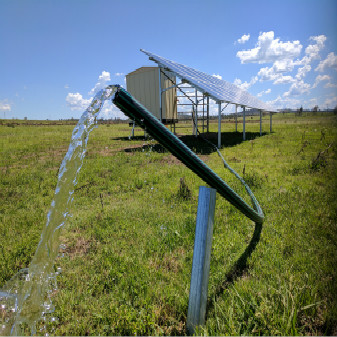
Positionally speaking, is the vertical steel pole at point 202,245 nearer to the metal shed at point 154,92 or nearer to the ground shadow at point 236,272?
the ground shadow at point 236,272

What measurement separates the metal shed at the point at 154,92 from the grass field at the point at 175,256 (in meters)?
11.7

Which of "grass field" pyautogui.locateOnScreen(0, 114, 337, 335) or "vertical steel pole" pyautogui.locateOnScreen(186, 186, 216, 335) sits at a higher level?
"vertical steel pole" pyautogui.locateOnScreen(186, 186, 216, 335)

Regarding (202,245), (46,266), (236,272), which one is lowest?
(236,272)

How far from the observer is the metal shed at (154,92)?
55.1 feet

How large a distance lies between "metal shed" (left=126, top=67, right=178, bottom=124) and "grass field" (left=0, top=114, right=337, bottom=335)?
1175 cm

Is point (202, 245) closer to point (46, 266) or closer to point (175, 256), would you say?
point (175, 256)

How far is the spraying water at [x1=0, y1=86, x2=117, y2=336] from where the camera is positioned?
6.31 ft

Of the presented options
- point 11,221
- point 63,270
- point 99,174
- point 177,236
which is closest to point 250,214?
point 177,236

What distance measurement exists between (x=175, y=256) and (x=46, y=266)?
1508 millimetres

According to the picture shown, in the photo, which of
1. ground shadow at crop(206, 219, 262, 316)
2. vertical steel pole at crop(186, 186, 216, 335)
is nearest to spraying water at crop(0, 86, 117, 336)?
vertical steel pole at crop(186, 186, 216, 335)

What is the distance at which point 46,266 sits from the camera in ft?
8.23

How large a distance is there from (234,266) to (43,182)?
19.2ft

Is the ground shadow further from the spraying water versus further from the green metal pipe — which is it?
the spraying water

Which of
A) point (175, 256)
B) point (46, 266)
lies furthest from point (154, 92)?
point (46, 266)
